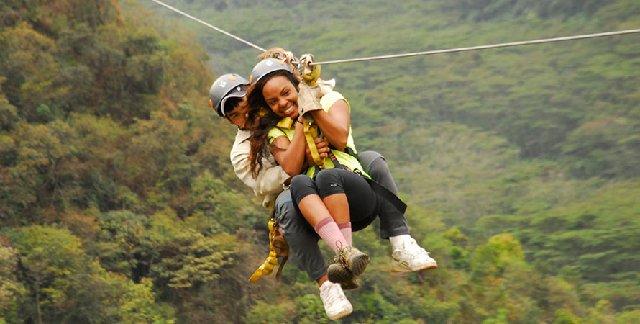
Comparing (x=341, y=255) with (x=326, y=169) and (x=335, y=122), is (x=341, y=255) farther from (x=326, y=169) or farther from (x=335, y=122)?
(x=335, y=122)

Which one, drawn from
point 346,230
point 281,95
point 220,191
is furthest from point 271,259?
point 220,191

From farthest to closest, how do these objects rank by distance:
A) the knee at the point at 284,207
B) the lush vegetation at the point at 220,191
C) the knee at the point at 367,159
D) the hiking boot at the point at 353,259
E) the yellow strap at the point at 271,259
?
the lush vegetation at the point at 220,191 → the yellow strap at the point at 271,259 → the knee at the point at 367,159 → the knee at the point at 284,207 → the hiking boot at the point at 353,259

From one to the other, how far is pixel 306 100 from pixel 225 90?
0.39 m

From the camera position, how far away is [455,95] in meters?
57.1

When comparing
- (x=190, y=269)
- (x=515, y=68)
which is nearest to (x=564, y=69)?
(x=515, y=68)

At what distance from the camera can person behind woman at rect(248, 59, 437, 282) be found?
13.7 ft

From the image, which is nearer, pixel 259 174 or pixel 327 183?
pixel 327 183

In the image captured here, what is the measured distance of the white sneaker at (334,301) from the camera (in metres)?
4.36

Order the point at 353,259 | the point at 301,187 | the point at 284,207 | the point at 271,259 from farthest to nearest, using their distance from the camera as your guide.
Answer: the point at 271,259
the point at 284,207
the point at 301,187
the point at 353,259

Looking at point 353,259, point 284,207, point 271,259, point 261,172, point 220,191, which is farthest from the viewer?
point 220,191

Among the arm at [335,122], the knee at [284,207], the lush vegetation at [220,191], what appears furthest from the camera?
the lush vegetation at [220,191]

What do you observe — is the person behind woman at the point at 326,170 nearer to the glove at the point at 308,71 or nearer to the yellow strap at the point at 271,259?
the glove at the point at 308,71

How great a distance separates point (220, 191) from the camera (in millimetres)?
25672

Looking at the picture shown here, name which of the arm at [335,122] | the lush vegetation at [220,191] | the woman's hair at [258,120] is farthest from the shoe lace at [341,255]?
the lush vegetation at [220,191]
